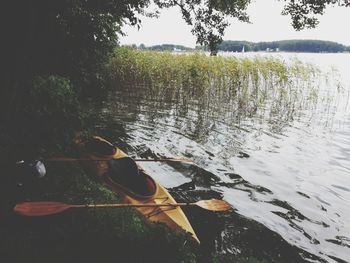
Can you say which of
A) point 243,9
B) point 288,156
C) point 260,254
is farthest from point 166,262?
point 243,9

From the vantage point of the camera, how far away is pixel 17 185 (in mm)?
5293

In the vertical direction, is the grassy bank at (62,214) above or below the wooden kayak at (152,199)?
above

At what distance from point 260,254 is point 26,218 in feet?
12.5

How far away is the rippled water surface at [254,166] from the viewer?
21.1 ft

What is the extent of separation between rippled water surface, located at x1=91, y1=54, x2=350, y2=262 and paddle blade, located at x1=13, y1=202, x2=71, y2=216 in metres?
2.22

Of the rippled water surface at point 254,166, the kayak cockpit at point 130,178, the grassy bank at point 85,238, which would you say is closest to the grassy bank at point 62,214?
the grassy bank at point 85,238

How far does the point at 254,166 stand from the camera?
1027 cm

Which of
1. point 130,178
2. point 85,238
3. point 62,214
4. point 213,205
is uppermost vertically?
point 85,238

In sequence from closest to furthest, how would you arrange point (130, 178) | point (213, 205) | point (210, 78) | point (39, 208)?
point (39, 208)
point (213, 205)
point (130, 178)
point (210, 78)

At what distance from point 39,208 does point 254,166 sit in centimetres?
701

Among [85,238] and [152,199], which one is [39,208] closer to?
[85,238]

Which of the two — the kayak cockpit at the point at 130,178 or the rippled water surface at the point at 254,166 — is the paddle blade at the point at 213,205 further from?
the kayak cockpit at the point at 130,178

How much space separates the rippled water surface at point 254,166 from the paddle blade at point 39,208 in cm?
222

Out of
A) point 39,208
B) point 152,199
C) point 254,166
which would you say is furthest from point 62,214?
point 254,166
